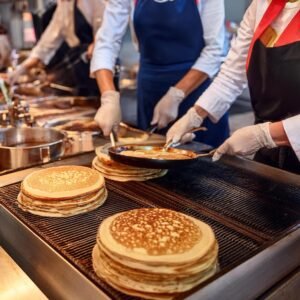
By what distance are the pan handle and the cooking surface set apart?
0.19 m

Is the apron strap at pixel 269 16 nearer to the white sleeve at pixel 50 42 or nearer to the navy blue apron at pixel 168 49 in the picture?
the navy blue apron at pixel 168 49

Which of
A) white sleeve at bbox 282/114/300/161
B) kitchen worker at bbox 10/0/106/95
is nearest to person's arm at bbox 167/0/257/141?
white sleeve at bbox 282/114/300/161

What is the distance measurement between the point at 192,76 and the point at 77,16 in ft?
3.86

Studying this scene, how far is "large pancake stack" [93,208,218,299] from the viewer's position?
30.3 inches

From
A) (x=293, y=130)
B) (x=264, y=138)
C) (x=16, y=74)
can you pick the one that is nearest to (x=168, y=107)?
(x=264, y=138)

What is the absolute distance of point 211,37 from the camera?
203cm

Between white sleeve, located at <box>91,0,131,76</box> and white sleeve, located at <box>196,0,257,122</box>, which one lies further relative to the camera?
white sleeve, located at <box>91,0,131,76</box>

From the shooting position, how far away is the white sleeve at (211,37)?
1.99 m

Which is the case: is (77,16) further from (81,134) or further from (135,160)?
(135,160)

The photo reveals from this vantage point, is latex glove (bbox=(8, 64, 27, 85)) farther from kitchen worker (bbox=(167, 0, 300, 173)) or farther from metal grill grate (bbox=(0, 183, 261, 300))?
metal grill grate (bbox=(0, 183, 261, 300))

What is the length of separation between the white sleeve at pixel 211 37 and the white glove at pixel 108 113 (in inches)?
17.7

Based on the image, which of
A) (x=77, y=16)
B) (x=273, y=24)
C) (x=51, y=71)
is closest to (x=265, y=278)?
(x=273, y=24)

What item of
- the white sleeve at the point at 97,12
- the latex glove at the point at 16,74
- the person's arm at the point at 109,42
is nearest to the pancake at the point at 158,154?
the person's arm at the point at 109,42

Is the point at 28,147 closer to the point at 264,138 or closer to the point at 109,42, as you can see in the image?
the point at 264,138
